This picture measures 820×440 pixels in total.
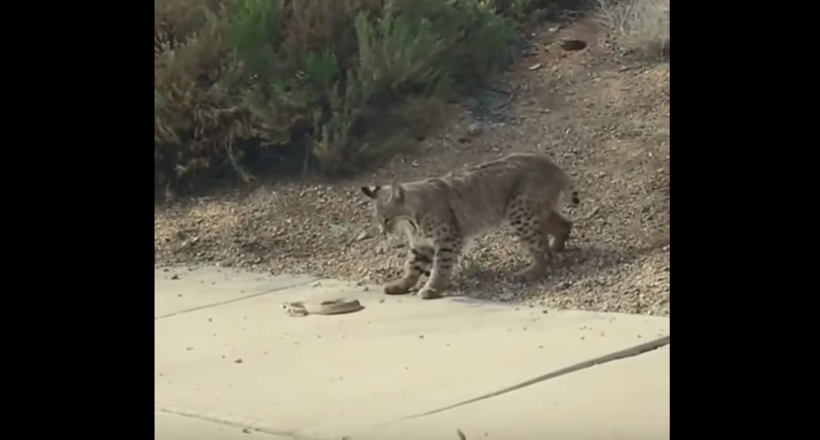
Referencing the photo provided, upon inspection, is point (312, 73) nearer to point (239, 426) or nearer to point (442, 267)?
point (442, 267)

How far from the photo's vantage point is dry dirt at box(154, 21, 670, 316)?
6715 millimetres

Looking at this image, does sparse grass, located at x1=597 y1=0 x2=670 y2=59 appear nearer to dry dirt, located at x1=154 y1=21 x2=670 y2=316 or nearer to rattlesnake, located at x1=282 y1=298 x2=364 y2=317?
dry dirt, located at x1=154 y1=21 x2=670 y2=316

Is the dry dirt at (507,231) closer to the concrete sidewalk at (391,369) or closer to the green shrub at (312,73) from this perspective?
the green shrub at (312,73)

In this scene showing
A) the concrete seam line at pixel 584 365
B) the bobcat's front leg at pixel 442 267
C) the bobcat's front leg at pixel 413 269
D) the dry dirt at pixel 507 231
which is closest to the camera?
the concrete seam line at pixel 584 365

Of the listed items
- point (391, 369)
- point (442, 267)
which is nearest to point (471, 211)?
point (442, 267)

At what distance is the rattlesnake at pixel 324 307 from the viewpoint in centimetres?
614

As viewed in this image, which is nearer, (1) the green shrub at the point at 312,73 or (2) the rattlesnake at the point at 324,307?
(2) the rattlesnake at the point at 324,307

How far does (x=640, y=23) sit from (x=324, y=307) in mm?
2762

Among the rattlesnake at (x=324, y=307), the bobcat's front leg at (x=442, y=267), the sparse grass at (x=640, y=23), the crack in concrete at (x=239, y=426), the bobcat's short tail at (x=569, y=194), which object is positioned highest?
the sparse grass at (x=640, y=23)

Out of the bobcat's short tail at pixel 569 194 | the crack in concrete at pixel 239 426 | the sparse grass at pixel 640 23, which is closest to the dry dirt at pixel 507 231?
the sparse grass at pixel 640 23
